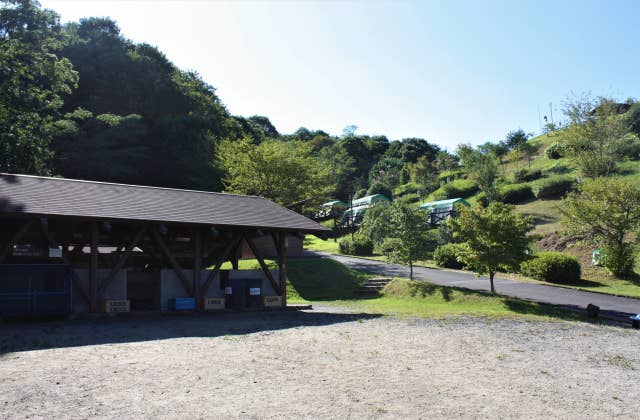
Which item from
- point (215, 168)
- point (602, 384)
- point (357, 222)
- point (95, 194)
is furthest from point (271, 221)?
point (357, 222)

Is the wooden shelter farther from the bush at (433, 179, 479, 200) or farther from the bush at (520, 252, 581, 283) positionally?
the bush at (433, 179, 479, 200)

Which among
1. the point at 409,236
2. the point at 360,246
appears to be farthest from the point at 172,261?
the point at 360,246

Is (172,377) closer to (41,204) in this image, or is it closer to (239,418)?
(239,418)

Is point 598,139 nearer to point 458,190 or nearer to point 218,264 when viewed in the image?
point 458,190

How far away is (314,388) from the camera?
7.88 m

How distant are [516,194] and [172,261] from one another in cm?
4248

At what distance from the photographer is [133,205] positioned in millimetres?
16766

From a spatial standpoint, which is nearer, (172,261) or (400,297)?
(172,261)

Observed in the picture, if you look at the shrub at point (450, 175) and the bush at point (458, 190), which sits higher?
the shrub at point (450, 175)

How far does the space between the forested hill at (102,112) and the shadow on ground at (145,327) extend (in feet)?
47.3

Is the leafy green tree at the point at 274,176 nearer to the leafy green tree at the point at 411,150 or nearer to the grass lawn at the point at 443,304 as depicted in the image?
the grass lawn at the point at 443,304

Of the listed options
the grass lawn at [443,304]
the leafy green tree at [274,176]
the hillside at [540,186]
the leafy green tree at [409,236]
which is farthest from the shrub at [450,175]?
the grass lawn at [443,304]

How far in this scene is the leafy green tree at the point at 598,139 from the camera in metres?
43.8

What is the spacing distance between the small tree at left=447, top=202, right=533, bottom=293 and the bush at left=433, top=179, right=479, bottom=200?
4000 centimetres
